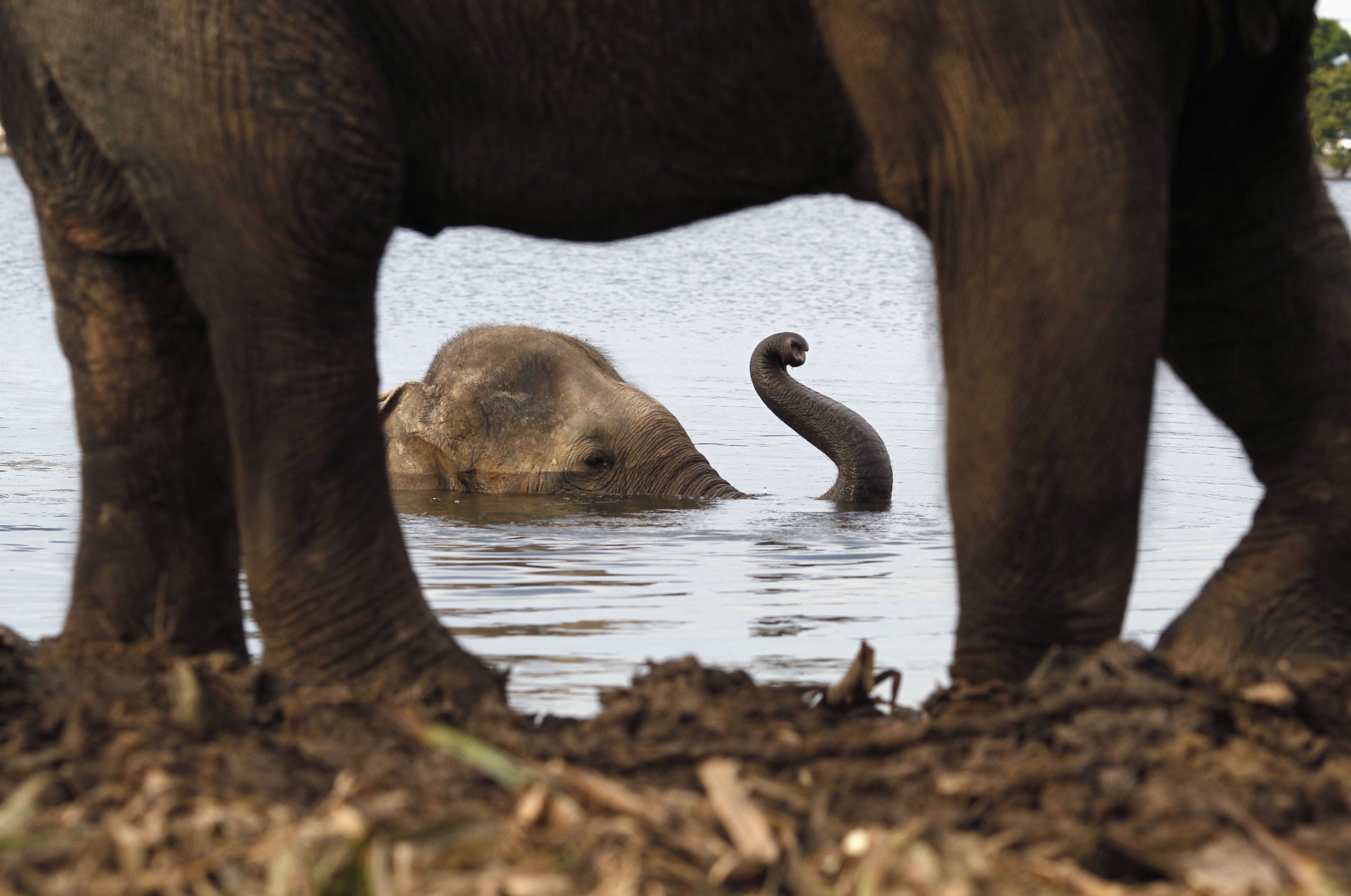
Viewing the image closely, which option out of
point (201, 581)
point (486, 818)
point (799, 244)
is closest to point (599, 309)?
point (799, 244)

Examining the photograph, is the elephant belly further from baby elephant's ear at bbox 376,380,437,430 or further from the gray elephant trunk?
baby elephant's ear at bbox 376,380,437,430

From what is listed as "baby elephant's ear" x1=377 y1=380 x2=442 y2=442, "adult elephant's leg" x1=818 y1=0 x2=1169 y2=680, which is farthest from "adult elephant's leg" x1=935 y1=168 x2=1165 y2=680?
"baby elephant's ear" x1=377 y1=380 x2=442 y2=442

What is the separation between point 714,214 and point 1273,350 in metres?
0.84

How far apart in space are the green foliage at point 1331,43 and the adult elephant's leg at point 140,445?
64485 millimetres

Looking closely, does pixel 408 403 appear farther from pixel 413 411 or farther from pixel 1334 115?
pixel 1334 115

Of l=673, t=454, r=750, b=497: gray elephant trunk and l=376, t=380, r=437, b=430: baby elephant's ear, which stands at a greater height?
l=376, t=380, r=437, b=430: baby elephant's ear

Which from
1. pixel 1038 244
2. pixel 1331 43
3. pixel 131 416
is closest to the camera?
pixel 1038 244

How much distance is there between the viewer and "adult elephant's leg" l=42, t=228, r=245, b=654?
9.78 ft

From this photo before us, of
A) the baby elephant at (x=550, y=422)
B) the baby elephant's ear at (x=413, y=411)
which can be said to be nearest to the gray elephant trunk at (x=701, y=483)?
the baby elephant at (x=550, y=422)

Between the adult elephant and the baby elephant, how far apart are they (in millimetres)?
4591

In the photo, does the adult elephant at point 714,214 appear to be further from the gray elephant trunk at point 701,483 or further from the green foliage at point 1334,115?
the green foliage at point 1334,115

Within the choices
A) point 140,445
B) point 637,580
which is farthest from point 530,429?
point 140,445

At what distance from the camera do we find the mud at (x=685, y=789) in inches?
68.7

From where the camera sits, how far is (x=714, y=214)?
109 inches
